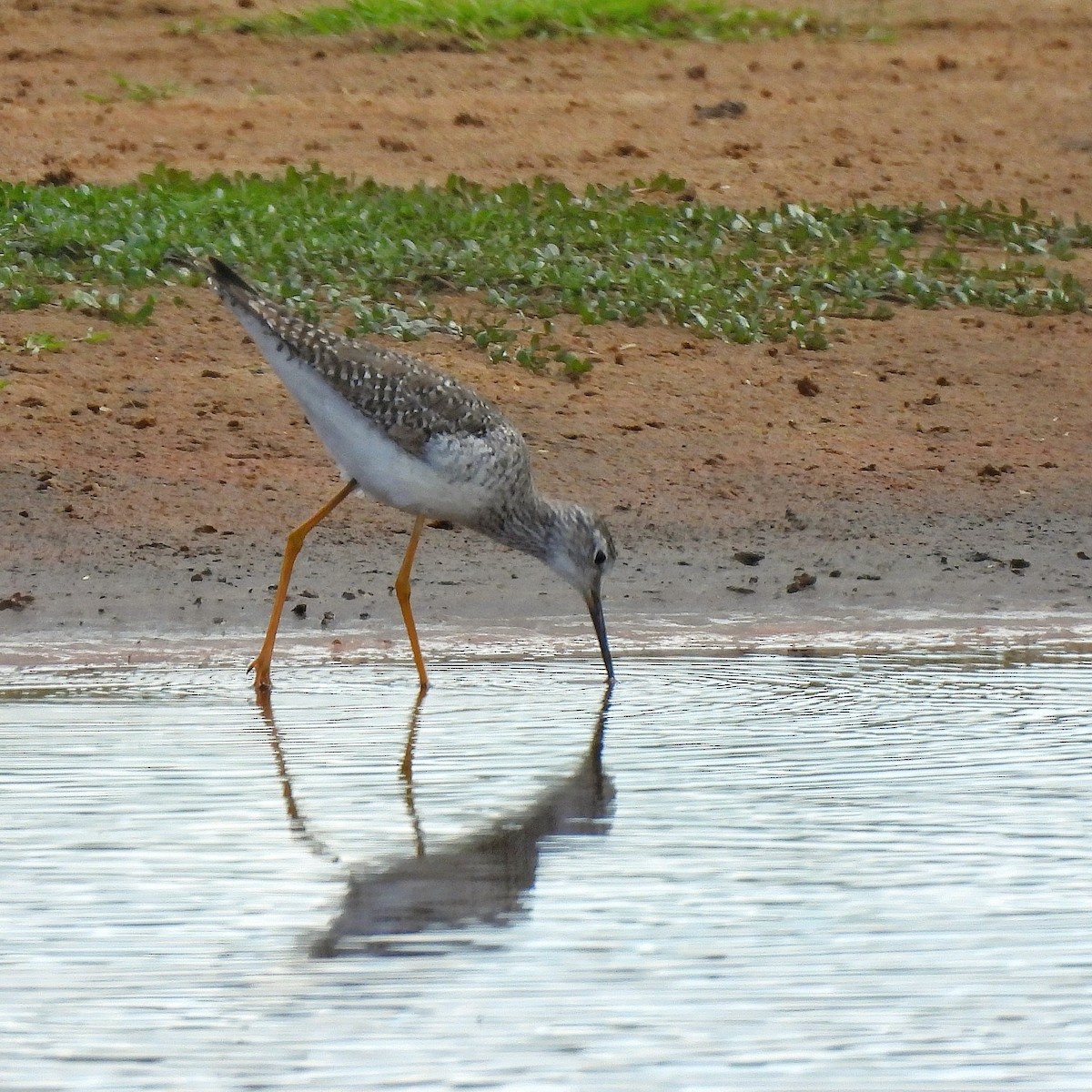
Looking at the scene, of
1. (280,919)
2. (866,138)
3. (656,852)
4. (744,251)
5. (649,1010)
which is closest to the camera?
(649,1010)

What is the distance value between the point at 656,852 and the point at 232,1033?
145 cm

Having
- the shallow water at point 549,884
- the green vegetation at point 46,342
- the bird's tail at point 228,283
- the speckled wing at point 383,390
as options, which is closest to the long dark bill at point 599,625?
the shallow water at point 549,884

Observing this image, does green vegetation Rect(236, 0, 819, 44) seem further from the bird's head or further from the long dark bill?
the long dark bill

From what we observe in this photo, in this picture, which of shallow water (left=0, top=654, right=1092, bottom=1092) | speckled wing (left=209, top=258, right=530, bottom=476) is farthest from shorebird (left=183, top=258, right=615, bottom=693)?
shallow water (left=0, top=654, right=1092, bottom=1092)

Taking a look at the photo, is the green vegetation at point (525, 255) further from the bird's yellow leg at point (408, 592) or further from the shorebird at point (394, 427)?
the shorebird at point (394, 427)

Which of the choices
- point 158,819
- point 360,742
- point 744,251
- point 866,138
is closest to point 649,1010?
point 158,819

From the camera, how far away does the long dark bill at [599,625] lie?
7391 mm

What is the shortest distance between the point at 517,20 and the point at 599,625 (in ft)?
34.2

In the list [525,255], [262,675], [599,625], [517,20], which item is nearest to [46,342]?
[525,255]

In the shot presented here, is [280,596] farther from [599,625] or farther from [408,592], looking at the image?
[599,625]

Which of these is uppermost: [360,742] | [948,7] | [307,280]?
[948,7]

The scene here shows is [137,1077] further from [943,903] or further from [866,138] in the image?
[866,138]

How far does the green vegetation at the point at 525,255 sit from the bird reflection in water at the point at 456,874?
4.37m

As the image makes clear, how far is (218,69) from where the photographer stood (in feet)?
51.8
